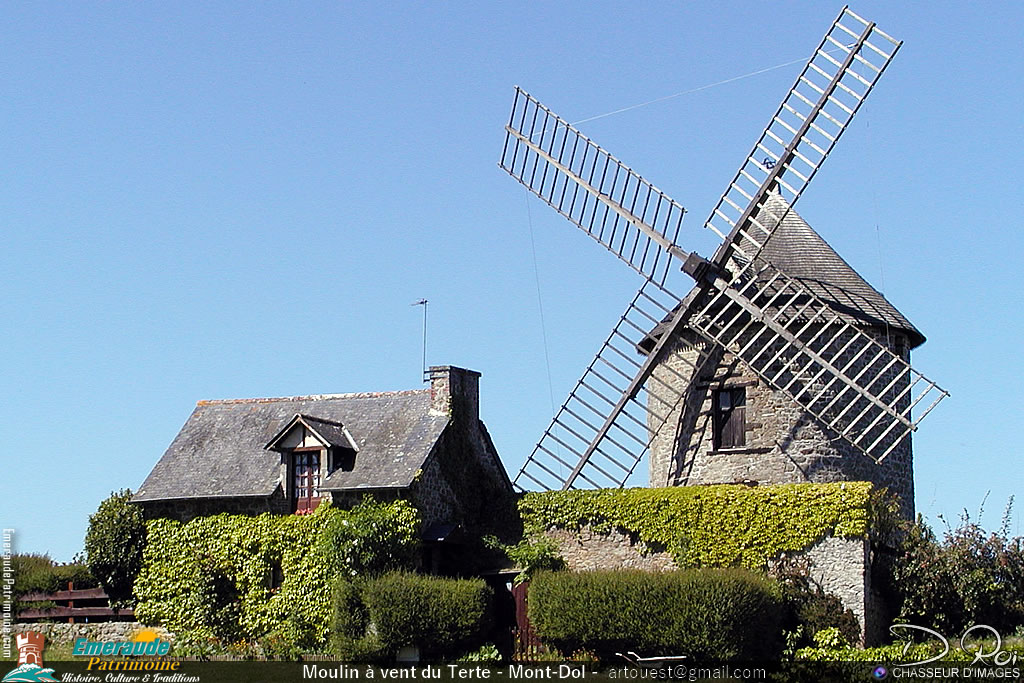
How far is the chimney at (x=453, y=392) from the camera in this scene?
2942cm

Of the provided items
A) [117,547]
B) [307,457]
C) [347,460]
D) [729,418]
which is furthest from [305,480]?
[729,418]

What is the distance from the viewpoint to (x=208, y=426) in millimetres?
31766

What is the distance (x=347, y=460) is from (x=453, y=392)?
2.66 metres

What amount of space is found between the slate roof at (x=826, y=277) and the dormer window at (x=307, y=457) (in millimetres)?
6845

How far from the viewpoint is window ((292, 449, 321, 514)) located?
2858 centimetres

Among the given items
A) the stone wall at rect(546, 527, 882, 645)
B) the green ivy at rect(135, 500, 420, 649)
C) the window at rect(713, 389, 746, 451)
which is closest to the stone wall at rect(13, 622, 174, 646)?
the green ivy at rect(135, 500, 420, 649)

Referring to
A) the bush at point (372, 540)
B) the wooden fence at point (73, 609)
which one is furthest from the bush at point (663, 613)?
the wooden fence at point (73, 609)

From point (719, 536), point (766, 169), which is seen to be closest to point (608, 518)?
point (719, 536)

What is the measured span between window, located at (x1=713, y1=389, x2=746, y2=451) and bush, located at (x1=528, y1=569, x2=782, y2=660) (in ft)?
13.5

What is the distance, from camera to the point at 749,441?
28250 mm

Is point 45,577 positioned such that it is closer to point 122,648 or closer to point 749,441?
A: point 122,648

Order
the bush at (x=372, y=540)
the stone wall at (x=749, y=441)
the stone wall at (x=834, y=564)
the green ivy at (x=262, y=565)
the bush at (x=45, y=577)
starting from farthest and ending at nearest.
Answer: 1. the bush at (x=45, y=577)
2. the stone wall at (x=749, y=441)
3. the green ivy at (x=262, y=565)
4. the bush at (x=372, y=540)
5. the stone wall at (x=834, y=564)

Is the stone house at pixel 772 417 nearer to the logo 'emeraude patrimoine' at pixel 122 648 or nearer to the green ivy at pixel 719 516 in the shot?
the green ivy at pixel 719 516

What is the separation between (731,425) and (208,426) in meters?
11.9
